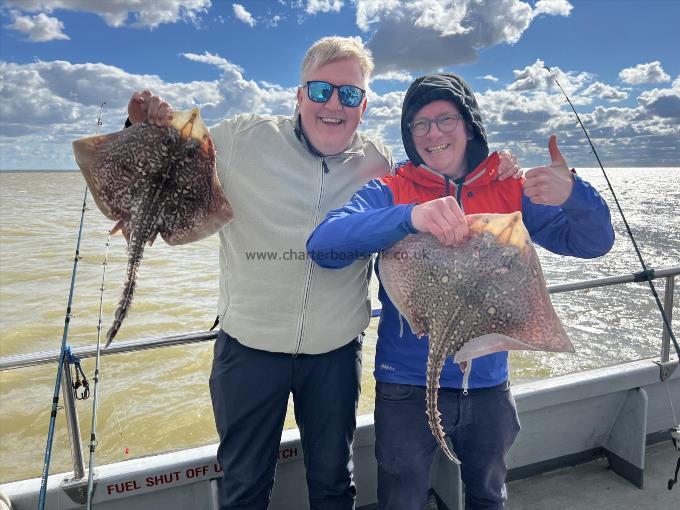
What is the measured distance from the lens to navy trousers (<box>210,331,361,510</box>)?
233 centimetres

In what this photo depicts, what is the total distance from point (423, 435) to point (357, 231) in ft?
3.34

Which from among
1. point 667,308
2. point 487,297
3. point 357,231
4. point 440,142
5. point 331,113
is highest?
point 331,113

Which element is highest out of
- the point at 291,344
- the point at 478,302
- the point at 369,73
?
the point at 369,73

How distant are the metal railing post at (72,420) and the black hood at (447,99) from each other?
2073 millimetres

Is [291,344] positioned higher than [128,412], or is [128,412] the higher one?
[291,344]

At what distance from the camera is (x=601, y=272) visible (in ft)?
59.9

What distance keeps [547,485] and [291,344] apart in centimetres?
242

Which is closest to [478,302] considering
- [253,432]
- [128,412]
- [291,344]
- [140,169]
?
[291,344]

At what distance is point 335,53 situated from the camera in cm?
238

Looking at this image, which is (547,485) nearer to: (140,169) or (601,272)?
(140,169)

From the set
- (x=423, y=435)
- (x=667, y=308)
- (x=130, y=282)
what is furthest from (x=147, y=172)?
(x=667, y=308)

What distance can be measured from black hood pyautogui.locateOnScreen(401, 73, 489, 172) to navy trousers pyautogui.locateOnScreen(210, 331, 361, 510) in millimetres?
1099

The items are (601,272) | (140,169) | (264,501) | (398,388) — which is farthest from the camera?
(601,272)

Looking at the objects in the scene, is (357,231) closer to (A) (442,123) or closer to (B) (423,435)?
(A) (442,123)
